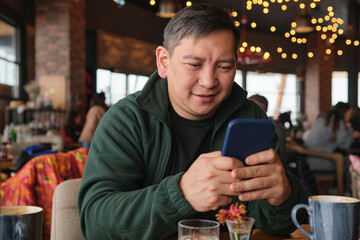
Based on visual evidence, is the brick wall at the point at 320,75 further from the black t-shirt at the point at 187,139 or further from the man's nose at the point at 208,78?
the man's nose at the point at 208,78

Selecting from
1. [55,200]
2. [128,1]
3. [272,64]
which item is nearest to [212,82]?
[55,200]

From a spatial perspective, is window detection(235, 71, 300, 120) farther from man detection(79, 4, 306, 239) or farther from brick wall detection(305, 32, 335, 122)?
man detection(79, 4, 306, 239)

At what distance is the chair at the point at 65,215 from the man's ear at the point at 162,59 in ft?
1.44

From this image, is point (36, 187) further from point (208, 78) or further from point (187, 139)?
point (208, 78)

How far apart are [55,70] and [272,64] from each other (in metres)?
7.92

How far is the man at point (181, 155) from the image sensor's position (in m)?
1.04

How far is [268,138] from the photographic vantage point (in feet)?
3.20

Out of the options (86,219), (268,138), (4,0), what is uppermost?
(4,0)

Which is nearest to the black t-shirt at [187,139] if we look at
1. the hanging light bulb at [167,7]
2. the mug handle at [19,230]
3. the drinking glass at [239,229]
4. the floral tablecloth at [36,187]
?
the drinking glass at [239,229]

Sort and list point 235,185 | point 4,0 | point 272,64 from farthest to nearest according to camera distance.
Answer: point 272,64 < point 4,0 < point 235,185

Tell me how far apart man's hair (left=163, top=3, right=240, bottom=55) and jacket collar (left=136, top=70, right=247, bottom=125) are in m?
0.16

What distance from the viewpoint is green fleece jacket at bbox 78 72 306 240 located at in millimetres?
1068

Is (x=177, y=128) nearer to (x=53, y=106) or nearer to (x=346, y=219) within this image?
(x=346, y=219)

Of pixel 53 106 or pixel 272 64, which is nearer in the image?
pixel 53 106
